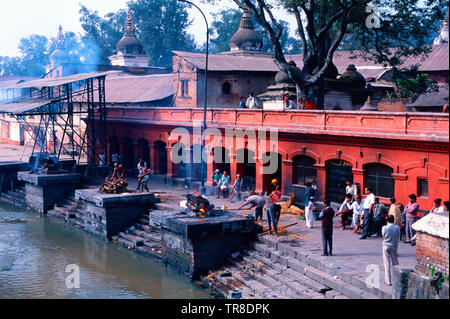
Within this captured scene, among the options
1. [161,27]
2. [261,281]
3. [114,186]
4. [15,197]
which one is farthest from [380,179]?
[161,27]

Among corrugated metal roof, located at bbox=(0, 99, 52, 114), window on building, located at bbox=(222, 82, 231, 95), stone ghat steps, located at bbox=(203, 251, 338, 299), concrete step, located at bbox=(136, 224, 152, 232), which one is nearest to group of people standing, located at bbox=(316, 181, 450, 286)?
stone ghat steps, located at bbox=(203, 251, 338, 299)

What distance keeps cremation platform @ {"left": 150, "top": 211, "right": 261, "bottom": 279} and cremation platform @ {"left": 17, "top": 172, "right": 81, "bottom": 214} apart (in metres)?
11.6

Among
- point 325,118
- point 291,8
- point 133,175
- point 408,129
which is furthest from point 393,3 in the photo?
point 133,175

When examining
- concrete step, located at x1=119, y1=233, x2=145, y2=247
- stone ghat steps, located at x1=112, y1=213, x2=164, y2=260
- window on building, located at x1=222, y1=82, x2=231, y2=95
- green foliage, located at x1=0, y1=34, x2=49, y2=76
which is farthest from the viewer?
green foliage, located at x1=0, y1=34, x2=49, y2=76

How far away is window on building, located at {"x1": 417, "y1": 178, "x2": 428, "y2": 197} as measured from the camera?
1731 centimetres

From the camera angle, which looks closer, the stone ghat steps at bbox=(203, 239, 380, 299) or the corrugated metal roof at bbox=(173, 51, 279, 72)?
the stone ghat steps at bbox=(203, 239, 380, 299)

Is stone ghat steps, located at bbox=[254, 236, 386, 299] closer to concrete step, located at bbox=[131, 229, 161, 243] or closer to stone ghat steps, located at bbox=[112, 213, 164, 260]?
stone ghat steps, located at bbox=[112, 213, 164, 260]

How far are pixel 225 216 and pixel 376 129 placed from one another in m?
5.82

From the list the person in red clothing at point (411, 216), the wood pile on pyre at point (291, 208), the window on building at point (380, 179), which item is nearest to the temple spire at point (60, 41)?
the wood pile on pyre at point (291, 208)

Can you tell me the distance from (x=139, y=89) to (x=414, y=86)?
60.1 ft

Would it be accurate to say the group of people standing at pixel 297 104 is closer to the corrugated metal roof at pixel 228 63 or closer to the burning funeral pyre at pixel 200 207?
the corrugated metal roof at pixel 228 63

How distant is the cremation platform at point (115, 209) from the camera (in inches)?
862

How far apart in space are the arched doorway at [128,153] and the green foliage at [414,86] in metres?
15.9

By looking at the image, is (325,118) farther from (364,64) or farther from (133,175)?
(364,64)
